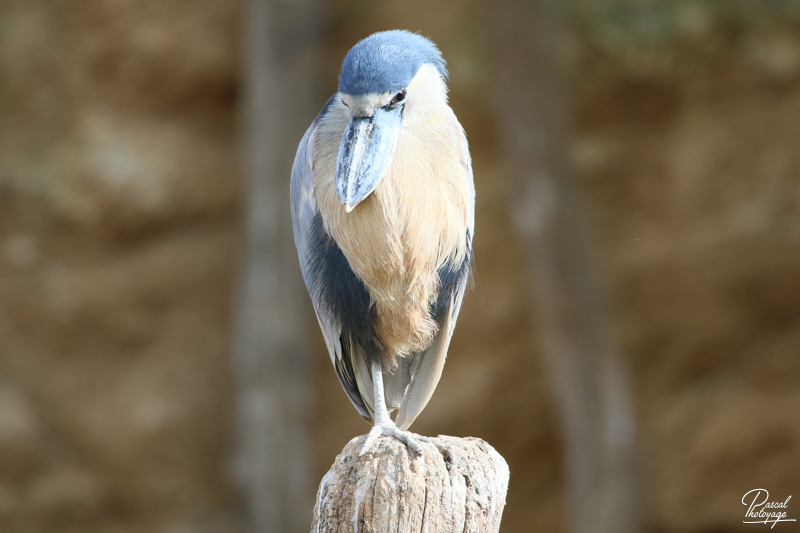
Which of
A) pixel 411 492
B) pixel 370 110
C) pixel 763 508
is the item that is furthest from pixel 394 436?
pixel 763 508

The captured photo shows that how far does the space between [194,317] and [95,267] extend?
0.73m

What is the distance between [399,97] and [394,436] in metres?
0.87

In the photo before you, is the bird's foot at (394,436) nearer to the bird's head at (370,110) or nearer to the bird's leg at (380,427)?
the bird's leg at (380,427)

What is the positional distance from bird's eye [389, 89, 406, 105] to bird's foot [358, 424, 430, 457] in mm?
844

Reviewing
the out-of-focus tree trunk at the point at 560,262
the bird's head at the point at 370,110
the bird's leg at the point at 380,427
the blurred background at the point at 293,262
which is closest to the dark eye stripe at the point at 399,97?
the bird's head at the point at 370,110

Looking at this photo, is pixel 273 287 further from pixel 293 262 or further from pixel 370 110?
pixel 370 110

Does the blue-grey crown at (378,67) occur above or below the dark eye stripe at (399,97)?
above

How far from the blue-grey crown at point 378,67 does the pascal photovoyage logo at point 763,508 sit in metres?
4.58

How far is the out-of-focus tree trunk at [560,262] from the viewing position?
572cm

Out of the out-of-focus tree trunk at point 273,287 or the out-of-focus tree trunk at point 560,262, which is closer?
the out-of-focus tree trunk at point 560,262

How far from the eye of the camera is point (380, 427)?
8.35 ft

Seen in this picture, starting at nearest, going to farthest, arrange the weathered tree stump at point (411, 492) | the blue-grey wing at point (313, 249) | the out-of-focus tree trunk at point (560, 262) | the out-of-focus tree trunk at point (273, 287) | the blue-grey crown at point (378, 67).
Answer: the weathered tree stump at point (411, 492) < the blue-grey crown at point (378, 67) < the blue-grey wing at point (313, 249) < the out-of-focus tree trunk at point (560, 262) < the out-of-focus tree trunk at point (273, 287)

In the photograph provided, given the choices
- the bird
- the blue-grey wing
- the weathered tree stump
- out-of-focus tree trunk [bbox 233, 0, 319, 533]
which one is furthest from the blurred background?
the weathered tree stump

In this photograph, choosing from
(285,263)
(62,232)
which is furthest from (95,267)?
(285,263)
